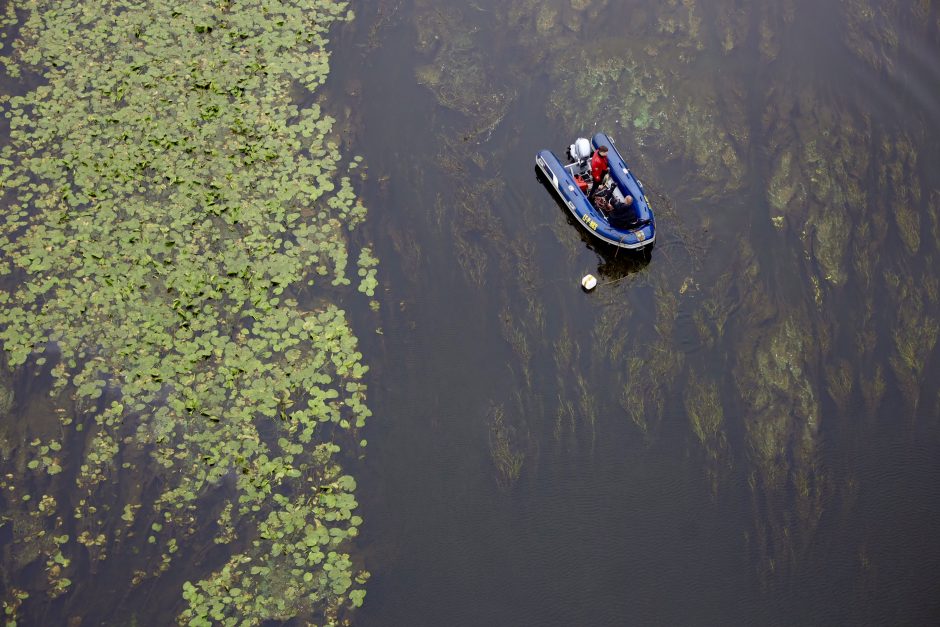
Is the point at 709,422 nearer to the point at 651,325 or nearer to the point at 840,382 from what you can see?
the point at 651,325

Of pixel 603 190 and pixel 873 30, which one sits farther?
pixel 873 30

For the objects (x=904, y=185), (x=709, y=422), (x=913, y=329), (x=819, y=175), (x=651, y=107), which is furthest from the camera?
(x=651, y=107)

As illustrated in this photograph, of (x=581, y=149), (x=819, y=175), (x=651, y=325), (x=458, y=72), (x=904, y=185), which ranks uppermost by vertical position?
(x=458, y=72)

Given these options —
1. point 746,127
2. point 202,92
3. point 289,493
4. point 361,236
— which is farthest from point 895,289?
point 202,92

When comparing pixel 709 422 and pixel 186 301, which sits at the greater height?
pixel 186 301

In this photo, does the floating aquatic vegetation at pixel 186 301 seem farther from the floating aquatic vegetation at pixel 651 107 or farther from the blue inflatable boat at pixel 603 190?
the floating aquatic vegetation at pixel 651 107

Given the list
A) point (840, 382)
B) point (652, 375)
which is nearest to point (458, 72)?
point (652, 375)

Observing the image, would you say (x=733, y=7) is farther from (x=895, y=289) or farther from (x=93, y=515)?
(x=93, y=515)

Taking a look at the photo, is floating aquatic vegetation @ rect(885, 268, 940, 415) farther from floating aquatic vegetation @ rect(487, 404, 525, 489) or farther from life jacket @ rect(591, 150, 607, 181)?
floating aquatic vegetation @ rect(487, 404, 525, 489)
